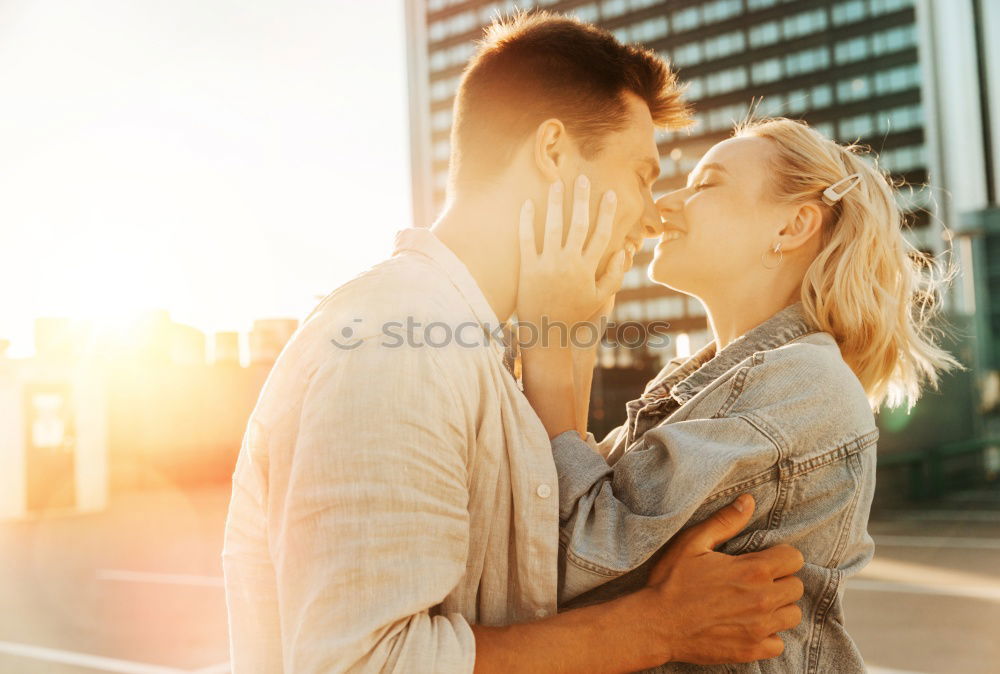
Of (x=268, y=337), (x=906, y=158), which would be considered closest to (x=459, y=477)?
(x=268, y=337)

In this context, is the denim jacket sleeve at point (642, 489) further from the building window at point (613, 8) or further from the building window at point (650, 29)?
the building window at point (613, 8)

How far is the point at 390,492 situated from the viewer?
1411 millimetres

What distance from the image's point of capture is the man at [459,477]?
140 centimetres

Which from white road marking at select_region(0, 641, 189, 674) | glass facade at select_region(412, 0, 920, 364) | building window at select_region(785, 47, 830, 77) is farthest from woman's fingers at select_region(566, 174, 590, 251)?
building window at select_region(785, 47, 830, 77)

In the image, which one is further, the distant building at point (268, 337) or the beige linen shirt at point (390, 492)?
the distant building at point (268, 337)

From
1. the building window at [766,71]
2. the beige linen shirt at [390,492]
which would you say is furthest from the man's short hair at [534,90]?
the building window at [766,71]

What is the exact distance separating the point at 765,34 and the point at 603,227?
254 feet

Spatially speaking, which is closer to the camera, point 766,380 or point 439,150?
point 766,380

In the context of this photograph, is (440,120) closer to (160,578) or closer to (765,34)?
(765,34)

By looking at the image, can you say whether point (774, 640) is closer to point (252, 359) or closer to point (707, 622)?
point (707, 622)

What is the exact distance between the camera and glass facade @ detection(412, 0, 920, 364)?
66.6 meters

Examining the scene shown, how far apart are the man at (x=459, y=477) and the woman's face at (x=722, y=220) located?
516 mm

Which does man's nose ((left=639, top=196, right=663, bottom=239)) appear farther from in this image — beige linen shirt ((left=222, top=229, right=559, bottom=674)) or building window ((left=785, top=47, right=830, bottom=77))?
building window ((left=785, top=47, right=830, bottom=77))

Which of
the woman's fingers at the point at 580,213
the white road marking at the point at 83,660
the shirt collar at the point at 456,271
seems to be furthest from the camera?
the white road marking at the point at 83,660
